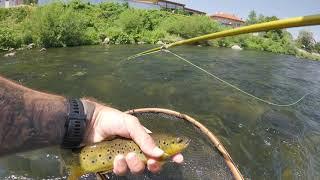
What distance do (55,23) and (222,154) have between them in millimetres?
30922

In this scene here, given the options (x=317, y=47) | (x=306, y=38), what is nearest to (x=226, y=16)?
(x=306, y=38)

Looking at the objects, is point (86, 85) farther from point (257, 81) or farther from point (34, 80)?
point (257, 81)

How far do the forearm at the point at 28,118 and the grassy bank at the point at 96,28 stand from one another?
25.9 m

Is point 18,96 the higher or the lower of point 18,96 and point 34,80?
the higher

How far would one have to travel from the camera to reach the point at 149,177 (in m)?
4.46

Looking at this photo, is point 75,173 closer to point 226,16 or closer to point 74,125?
point 74,125

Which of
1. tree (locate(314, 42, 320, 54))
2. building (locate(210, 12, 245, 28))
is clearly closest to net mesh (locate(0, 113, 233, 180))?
tree (locate(314, 42, 320, 54))

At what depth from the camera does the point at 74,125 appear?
2.81 metres

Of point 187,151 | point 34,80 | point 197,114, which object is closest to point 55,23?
point 34,80

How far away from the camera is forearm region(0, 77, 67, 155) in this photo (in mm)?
2451

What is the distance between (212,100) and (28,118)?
988cm

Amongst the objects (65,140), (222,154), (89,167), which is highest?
Result: (65,140)

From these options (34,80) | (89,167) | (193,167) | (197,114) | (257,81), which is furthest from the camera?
(257,81)

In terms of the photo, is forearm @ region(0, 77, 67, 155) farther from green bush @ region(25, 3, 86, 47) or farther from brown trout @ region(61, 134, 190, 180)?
green bush @ region(25, 3, 86, 47)
